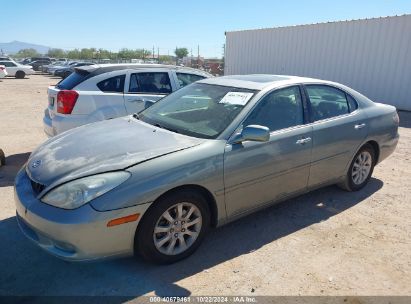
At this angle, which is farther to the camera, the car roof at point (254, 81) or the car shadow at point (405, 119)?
the car shadow at point (405, 119)

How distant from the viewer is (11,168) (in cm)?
535

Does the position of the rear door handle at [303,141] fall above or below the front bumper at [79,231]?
above

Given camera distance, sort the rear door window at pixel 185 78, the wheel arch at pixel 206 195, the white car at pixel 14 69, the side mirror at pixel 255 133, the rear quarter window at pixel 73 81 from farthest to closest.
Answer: the white car at pixel 14 69, the rear door window at pixel 185 78, the rear quarter window at pixel 73 81, the side mirror at pixel 255 133, the wheel arch at pixel 206 195

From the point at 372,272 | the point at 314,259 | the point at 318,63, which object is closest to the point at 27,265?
the point at 314,259

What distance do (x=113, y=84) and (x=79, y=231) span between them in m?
3.58

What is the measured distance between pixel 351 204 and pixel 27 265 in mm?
3613

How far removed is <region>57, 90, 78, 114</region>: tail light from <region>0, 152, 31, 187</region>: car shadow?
1118 millimetres

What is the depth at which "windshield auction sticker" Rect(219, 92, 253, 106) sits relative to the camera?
3533 millimetres

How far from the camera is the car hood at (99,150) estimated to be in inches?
110

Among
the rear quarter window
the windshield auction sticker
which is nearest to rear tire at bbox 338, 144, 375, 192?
the windshield auction sticker

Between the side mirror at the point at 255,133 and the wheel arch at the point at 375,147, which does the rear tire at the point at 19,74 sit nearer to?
the wheel arch at the point at 375,147

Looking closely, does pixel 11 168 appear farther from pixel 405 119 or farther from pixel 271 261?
pixel 405 119

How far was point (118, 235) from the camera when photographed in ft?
8.68

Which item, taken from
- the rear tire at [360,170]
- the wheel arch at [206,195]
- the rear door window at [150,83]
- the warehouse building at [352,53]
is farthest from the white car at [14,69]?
the wheel arch at [206,195]
